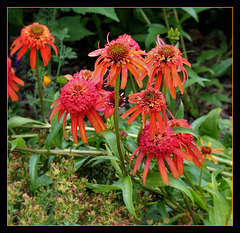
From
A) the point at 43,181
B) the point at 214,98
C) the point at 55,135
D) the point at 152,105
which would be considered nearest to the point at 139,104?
the point at 152,105

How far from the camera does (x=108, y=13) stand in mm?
1421

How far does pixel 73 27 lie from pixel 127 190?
4.03 ft

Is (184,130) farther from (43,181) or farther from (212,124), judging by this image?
(212,124)

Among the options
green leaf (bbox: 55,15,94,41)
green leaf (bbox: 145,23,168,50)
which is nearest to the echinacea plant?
green leaf (bbox: 145,23,168,50)

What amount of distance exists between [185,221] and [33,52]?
71 centimetres

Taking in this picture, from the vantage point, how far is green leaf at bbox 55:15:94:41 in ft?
6.00

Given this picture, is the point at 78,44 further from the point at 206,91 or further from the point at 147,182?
the point at 147,182

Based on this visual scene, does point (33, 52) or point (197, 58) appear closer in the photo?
point (33, 52)

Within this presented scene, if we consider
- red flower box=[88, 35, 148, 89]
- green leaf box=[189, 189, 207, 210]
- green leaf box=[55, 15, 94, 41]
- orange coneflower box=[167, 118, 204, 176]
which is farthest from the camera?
green leaf box=[55, 15, 94, 41]

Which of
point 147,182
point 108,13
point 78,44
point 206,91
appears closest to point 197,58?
point 206,91

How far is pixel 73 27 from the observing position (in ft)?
6.15

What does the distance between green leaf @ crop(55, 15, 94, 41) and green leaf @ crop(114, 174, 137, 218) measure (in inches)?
42.8

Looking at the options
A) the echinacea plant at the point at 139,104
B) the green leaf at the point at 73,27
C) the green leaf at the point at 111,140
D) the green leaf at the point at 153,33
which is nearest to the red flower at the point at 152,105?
the echinacea plant at the point at 139,104

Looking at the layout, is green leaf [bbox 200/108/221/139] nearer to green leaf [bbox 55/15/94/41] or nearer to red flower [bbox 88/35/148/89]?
green leaf [bbox 55/15/94/41]
